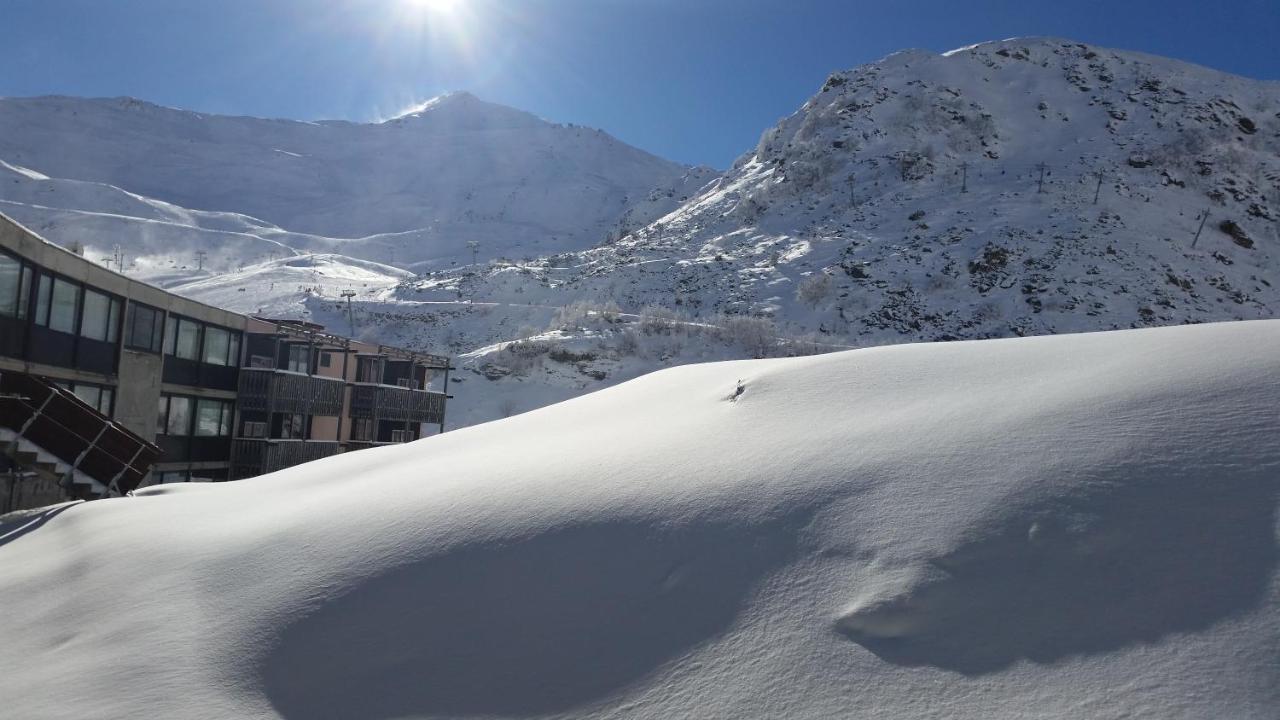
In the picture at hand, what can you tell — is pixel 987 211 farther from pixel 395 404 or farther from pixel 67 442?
pixel 67 442

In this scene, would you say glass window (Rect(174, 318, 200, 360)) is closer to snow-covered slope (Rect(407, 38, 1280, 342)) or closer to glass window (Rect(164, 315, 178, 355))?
glass window (Rect(164, 315, 178, 355))

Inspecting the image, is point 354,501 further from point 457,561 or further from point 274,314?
point 274,314

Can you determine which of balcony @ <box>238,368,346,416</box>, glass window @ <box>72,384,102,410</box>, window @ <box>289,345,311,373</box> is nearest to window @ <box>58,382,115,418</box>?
glass window @ <box>72,384,102,410</box>

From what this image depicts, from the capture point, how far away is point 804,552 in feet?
13.9

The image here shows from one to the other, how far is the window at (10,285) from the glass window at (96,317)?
2.39m

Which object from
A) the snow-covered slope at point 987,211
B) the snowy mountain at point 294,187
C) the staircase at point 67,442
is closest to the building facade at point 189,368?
the staircase at point 67,442

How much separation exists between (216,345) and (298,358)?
13.6ft

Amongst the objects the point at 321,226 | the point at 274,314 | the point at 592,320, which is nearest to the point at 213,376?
the point at 592,320

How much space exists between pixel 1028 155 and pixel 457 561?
263 ft

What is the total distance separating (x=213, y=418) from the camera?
23625mm

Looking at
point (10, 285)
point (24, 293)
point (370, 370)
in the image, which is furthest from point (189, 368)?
point (370, 370)

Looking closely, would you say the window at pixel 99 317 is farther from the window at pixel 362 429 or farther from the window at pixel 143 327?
the window at pixel 362 429

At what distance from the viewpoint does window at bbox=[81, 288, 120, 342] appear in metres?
17.8

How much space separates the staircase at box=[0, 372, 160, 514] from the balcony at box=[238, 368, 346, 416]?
10040 mm
